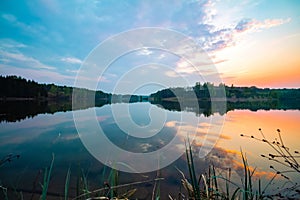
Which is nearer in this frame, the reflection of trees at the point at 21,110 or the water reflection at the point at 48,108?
the reflection of trees at the point at 21,110

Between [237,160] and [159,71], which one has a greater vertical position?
[159,71]

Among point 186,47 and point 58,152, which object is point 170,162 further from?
point 58,152

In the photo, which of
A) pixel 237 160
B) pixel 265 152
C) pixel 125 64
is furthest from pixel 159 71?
pixel 265 152

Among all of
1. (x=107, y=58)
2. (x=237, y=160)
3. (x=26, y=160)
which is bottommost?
(x=26, y=160)

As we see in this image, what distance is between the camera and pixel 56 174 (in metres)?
5.07

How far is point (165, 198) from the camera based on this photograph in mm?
3969

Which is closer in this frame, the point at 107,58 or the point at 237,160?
the point at 107,58

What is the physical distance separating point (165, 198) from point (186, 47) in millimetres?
4976

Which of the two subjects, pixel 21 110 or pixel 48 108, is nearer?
pixel 21 110

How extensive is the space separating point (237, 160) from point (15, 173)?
729 centimetres

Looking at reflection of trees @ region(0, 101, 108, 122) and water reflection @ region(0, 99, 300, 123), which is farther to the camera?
water reflection @ region(0, 99, 300, 123)

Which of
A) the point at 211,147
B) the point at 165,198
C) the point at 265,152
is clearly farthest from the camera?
the point at 211,147

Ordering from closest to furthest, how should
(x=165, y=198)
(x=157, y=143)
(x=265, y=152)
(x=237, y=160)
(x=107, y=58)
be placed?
(x=165, y=198)
(x=107, y=58)
(x=237, y=160)
(x=265, y=152)
(x=157, y=143)

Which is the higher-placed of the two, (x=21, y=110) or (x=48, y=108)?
(x=48, y=108)
